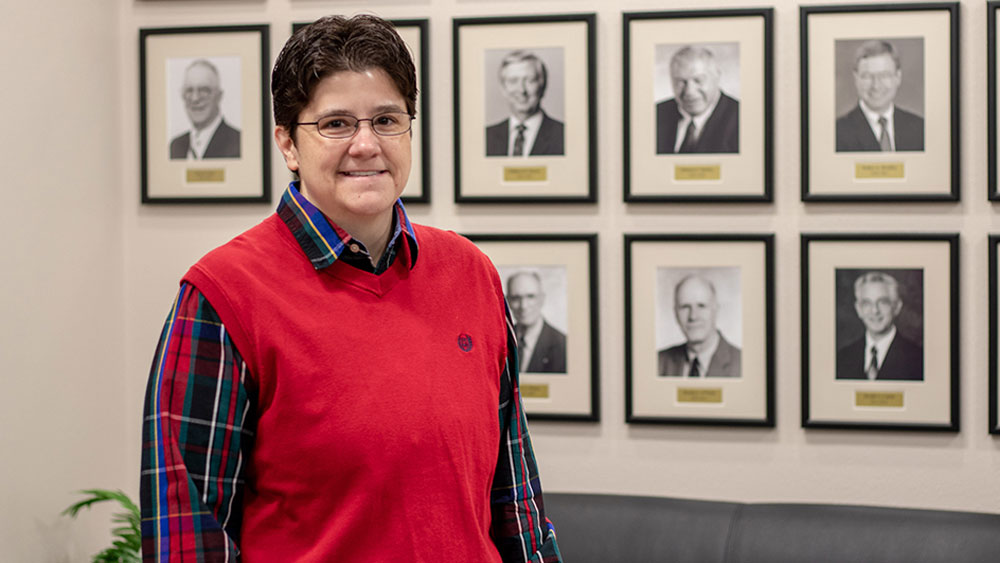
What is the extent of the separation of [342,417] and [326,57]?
427 mm

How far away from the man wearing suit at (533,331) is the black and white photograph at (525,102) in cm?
34

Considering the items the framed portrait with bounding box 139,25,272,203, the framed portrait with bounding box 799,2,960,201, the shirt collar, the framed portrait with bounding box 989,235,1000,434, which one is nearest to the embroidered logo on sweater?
the shirt collar

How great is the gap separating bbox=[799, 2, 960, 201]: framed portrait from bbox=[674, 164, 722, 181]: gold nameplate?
21 centimetres

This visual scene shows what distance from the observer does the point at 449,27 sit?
2.59 meters

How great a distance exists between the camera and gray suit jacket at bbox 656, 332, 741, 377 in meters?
2.49

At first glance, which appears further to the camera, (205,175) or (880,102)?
(205,175)

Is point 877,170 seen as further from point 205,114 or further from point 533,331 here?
point 205,114

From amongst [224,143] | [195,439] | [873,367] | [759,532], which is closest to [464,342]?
[195,439]

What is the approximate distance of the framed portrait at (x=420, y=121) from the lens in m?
2.59

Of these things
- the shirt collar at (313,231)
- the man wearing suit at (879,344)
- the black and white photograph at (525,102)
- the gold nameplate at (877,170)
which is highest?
the black and white photograph at (525,102)

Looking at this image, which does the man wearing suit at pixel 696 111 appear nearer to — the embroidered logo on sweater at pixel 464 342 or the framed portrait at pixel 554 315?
the framed portrait at pixel 554 315

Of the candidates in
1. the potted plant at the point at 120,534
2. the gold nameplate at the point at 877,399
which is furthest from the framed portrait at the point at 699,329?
the potted plant at the point at 120,534

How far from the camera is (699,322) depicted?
98.8 inches

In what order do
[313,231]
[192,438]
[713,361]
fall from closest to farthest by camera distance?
[192,438] → [313,231] → [713,361]
